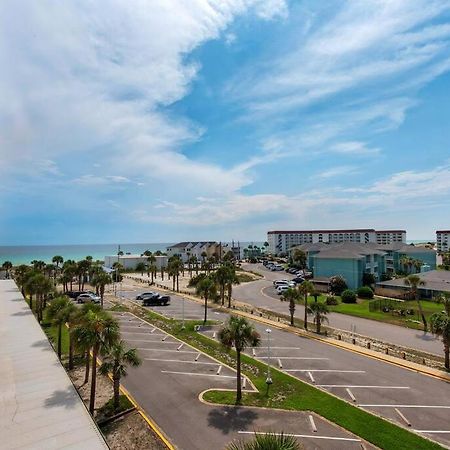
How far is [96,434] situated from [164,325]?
90.8 feet

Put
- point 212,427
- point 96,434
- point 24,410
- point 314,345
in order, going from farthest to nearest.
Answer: point 314,345, point 212,427, point 24,410, point 96,434

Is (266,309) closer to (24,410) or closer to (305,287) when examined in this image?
(305,287)

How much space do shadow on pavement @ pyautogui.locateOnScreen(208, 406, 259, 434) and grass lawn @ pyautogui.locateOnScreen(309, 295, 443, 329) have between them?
29.3 metres

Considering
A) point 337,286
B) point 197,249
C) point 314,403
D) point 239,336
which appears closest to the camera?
point 314,403

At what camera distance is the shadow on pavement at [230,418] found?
58.5 ft

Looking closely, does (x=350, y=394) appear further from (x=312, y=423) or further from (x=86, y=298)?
(x=86, y=298)

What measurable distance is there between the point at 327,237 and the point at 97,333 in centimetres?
16909

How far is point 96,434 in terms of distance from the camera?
42.2ft

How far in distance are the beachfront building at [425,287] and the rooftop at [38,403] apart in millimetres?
54142

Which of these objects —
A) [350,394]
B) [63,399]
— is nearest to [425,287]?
[350,394]

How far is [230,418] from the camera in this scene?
18734 mm

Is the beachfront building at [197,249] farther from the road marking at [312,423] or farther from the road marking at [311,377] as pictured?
the road marking at [312,423]

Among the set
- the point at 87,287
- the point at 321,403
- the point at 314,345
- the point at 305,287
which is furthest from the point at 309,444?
the point at 87,287

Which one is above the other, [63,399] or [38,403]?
[63,399]
